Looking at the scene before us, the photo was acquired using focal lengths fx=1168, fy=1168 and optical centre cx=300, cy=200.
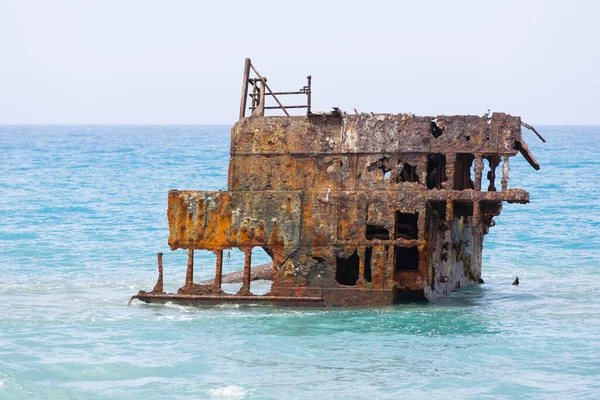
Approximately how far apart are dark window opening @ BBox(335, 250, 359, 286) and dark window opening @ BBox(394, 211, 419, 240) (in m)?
0.80

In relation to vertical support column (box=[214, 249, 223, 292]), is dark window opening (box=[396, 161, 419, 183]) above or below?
above

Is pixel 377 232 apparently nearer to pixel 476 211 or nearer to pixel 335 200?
pixel 335 200

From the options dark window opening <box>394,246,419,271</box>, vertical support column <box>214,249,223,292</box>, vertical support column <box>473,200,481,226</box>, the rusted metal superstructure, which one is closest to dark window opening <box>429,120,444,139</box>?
the rusted metal superstructure

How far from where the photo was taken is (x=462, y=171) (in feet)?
54.5

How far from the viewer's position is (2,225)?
33.9 meters

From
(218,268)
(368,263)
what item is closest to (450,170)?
(368,263)

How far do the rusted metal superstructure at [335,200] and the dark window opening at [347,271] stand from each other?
340 mm

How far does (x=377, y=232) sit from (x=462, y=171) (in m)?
1.68

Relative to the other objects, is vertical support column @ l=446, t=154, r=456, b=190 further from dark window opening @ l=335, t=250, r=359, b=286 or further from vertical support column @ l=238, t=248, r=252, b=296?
vertical support column @ l=238, t=248, r=252, b=296

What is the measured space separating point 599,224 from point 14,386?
81.1 feet

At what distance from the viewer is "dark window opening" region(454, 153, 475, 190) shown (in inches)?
641

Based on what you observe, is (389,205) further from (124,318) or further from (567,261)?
(567,261)

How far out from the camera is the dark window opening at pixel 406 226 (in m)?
15.7

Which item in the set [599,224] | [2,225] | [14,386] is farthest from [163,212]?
[14,386]
